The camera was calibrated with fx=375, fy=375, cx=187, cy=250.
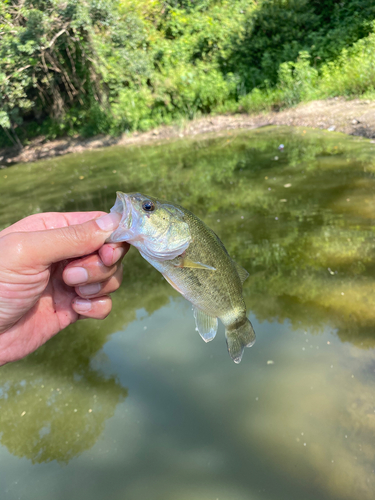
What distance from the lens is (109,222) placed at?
5.84 ft

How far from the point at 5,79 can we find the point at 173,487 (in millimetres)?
14080

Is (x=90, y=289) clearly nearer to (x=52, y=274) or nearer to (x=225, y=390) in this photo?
(x=52, y=274)

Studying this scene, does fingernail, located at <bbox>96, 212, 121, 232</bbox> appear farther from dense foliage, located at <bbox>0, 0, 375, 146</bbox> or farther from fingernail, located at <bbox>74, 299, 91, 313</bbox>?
dense foliage, located at <bbox>0, 0, 375, 146</bbox>

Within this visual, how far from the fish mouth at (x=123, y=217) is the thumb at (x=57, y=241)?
0.05 metres

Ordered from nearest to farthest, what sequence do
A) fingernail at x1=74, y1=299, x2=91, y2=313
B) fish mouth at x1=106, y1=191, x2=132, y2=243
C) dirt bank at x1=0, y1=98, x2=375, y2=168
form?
fish mouth at x1=106, y1=191, x2=132, y2=243 < fingernail at x1=74, y1=299, x2=91, y2=313 < dirt bank at x1=0, y1=98, x2=375, y2=168

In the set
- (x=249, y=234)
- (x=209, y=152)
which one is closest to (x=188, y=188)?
(x=249, y=234)

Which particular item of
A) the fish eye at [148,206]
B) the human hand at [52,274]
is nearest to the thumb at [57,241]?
the human hand at [52,274]

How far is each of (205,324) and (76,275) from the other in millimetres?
720

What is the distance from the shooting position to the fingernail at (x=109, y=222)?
1768 millimetres

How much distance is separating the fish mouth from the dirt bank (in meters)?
8.23

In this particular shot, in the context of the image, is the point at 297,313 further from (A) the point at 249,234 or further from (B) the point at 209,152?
(B) the point at 209,152

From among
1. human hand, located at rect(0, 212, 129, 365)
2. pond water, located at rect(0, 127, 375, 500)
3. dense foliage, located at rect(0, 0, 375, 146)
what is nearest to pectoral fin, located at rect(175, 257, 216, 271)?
human hand, located at rect(0, 212, 129, 365)

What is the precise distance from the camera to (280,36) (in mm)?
13625

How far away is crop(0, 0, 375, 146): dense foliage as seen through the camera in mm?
12547
